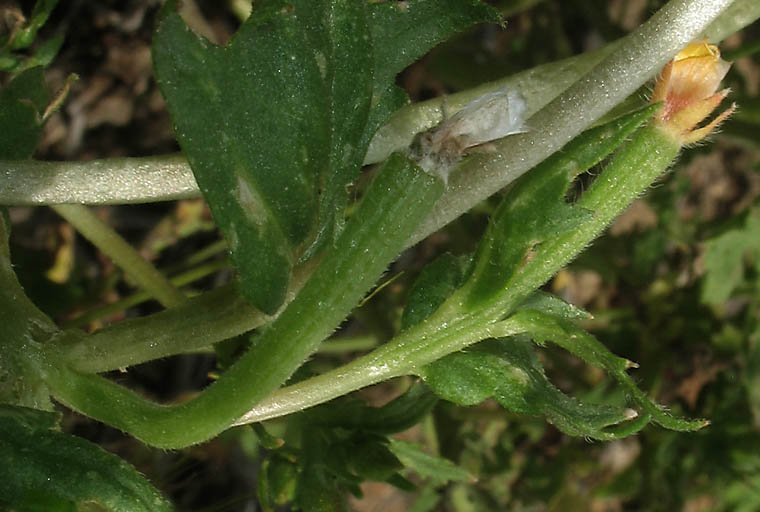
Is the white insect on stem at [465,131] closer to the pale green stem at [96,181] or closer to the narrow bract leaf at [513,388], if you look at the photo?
the narrow bract leaf at [513,388]

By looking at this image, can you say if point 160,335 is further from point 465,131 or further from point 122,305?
point 122,305

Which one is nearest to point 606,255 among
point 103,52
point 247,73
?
point 103,52

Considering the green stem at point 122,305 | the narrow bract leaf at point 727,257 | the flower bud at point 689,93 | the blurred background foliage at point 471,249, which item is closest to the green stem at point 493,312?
the flower bud at point 689,93

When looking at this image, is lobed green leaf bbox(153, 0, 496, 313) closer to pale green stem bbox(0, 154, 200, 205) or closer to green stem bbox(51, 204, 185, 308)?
pale green stem bbox(0, 154, 200, 205)

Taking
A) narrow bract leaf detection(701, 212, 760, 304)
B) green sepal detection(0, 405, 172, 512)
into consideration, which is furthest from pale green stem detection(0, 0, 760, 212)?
narrow bract leaf detection(701, 212, 760, 304)

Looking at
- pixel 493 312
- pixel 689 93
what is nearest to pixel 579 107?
pixel 689 93

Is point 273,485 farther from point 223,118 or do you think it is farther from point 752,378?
point 752,378
